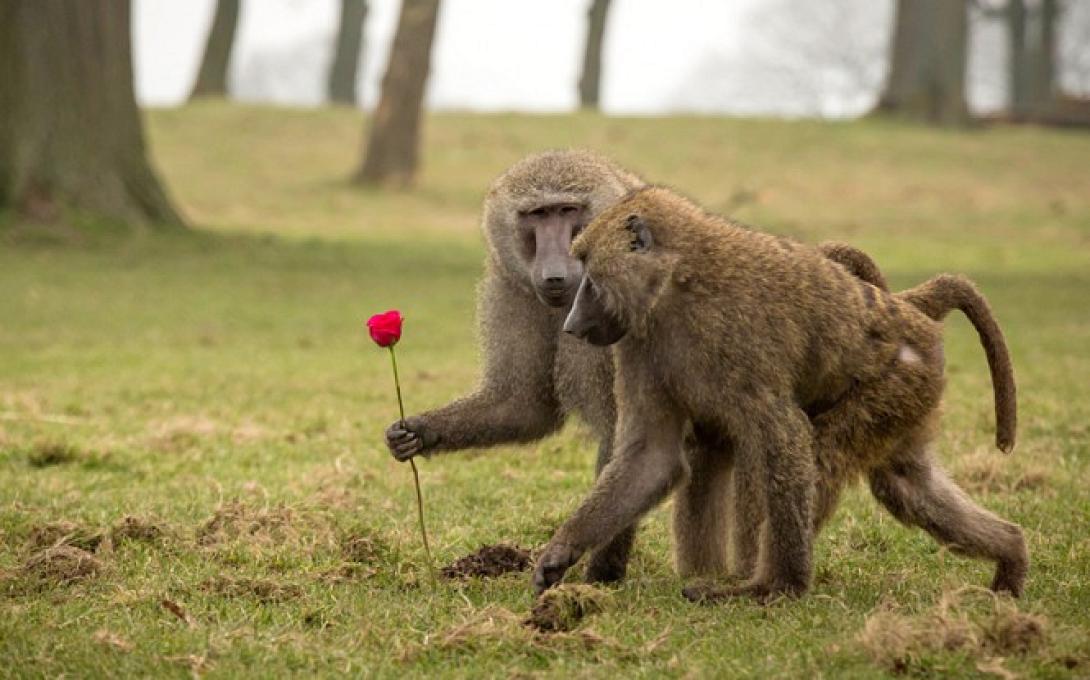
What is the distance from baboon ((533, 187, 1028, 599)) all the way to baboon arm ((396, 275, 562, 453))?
0.76 meters

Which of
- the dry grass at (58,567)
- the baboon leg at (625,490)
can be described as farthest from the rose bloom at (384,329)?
the dry grass at (58,567)

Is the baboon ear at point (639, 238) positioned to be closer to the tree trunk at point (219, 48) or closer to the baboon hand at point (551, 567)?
the baboon hand at point (551, 567)

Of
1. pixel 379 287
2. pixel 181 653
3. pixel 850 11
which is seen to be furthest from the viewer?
pixel 850 11

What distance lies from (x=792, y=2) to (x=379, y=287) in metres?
50.8

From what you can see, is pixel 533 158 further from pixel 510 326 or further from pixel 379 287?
pixel 379 287

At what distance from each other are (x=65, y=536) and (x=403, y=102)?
18.9 m

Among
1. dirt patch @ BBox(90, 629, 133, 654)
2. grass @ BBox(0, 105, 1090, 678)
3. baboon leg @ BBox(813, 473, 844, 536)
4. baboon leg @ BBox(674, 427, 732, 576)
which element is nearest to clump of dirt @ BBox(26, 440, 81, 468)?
grass @ BBox(0, 105, 1090, 678)

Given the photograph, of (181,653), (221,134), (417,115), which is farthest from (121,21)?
(181,653)

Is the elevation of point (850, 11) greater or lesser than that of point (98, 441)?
greater

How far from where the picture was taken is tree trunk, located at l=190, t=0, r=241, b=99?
3275cm

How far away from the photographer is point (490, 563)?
5.33 metres

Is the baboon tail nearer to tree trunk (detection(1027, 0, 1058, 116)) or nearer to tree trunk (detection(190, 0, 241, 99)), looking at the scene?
tree trunk (detection(190, 0, 241, 99))

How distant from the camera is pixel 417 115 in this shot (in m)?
24.3

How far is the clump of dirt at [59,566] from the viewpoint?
4.93 meters
